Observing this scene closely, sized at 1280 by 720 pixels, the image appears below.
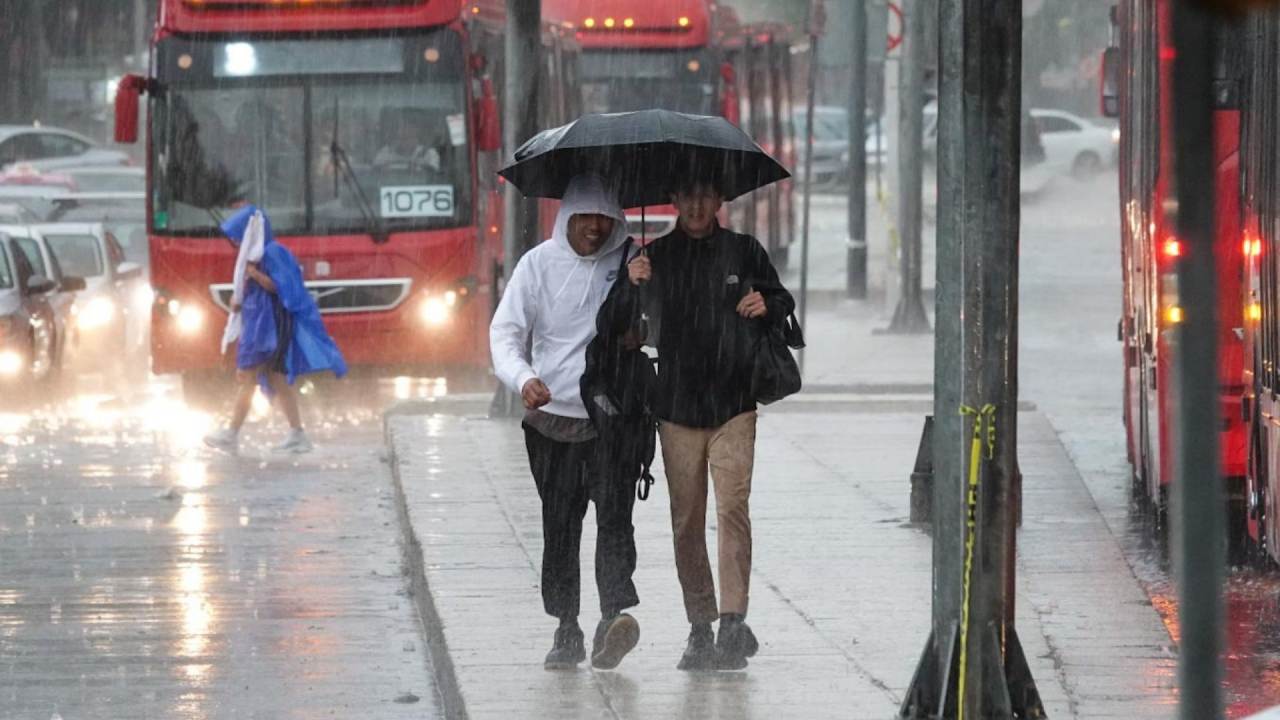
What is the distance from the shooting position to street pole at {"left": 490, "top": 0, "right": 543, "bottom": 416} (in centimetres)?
1512

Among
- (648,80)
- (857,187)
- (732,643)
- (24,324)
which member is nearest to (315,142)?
(24,324)

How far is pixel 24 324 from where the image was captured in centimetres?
1920

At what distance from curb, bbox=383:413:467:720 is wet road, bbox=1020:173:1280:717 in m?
2.16

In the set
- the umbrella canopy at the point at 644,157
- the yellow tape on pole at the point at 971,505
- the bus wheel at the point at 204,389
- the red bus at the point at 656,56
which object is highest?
the red bus at the point at 656,56

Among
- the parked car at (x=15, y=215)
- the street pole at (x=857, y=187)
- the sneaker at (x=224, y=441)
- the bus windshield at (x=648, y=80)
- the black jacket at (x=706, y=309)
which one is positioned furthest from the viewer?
the street pole at (x=857, y=187)

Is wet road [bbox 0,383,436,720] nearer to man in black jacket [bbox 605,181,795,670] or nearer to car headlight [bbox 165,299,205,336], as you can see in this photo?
man in black jacket [bbox 605,181,795,670]

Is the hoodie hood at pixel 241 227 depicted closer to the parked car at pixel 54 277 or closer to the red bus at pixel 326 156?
the red bus at pixel 326 156

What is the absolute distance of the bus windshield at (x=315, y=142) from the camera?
698 inches

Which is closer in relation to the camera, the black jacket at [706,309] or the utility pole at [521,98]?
the black jacket at [706,309]

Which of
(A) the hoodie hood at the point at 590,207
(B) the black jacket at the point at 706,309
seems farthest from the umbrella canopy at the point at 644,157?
(B) the black jacket at the point at 706,309

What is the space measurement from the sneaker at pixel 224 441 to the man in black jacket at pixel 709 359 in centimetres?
792

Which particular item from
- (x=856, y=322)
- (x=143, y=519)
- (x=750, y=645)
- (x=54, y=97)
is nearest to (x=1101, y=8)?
(x=54, y=97)

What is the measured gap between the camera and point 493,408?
15250 millimetres

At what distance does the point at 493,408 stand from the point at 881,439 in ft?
8.77
